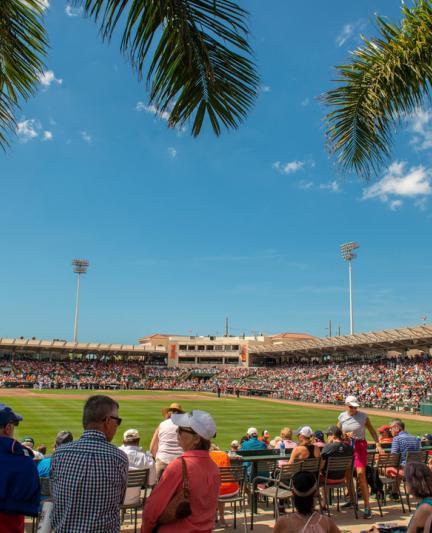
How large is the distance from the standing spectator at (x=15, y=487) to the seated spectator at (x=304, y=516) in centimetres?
165

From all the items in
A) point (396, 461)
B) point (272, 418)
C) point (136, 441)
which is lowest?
point (272, 418)

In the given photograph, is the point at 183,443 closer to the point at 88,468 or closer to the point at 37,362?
the point at 88,468

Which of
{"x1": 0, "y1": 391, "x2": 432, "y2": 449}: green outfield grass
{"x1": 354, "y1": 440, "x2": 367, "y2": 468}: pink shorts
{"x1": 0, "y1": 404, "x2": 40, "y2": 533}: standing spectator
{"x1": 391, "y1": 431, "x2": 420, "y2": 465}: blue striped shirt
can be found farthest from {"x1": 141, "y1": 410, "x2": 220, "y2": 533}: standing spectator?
{"x1": 0, "y1": 391, "x2": 432, "y2": 449}: green outfield grass

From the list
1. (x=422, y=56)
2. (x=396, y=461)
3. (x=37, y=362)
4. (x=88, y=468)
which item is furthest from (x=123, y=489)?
(x=37, y=362)

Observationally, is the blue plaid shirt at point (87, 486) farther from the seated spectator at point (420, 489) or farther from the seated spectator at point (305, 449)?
the seated spectator at point (305, 449)

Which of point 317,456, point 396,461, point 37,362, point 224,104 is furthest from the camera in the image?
point 37,362

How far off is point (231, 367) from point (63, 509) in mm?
79442

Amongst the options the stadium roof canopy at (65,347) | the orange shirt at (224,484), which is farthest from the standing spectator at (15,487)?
the stadium roof canopy at (65,347)

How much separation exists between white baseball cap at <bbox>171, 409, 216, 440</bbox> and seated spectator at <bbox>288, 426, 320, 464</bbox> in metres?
4.37

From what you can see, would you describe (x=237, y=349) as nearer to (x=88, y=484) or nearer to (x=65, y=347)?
(x=65, y=347)

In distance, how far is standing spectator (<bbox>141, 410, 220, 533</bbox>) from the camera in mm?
2727

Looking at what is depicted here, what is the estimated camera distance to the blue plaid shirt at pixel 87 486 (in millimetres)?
2629

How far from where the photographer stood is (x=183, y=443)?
304 cm

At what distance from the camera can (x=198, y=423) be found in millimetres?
3014
